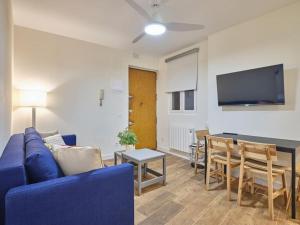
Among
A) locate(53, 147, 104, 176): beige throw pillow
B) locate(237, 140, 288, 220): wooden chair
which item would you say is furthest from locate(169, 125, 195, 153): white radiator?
locate(53, 147, 104, 176): beige throw pillow

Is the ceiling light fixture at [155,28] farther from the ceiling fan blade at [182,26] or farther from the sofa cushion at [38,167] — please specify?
the sofa cushion at [38,167]

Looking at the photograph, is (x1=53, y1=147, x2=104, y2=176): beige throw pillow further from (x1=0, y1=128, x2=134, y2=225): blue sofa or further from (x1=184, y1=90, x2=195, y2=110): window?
(x1=184, y1=90, x2=195, y2=110): window

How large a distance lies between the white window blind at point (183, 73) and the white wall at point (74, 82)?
0.99m

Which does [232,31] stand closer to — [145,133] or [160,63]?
[160,63]

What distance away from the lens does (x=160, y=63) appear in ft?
16.0

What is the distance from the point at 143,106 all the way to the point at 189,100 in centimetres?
130

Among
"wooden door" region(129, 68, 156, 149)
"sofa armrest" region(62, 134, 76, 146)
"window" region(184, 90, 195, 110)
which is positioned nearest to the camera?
"sofa armrest" region(62, 134, 76, 146)

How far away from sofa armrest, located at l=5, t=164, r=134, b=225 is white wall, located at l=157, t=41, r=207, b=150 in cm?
266

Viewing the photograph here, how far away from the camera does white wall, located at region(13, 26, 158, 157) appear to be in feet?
10.2

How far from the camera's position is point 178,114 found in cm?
437

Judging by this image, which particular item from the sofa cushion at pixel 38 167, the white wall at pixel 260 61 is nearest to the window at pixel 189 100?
the white wall at pixel 260 61

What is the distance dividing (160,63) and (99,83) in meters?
1.85

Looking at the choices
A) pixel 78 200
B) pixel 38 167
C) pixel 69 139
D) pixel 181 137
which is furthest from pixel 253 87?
pixel 69 139

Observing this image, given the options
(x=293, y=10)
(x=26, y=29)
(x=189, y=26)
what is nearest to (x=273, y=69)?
(x=293, y=10)
